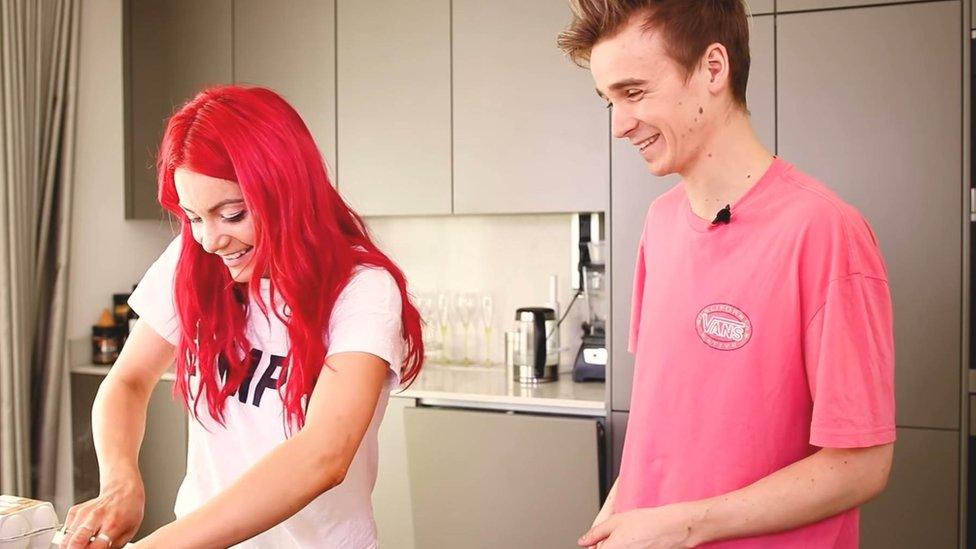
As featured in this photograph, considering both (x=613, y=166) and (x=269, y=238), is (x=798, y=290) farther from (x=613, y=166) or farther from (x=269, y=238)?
(x=613, y=166)

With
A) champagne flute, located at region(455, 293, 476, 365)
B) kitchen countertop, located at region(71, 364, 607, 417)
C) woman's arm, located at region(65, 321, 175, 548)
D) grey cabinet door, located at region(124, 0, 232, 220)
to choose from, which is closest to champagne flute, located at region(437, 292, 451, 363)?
champagne flute, located at region(455, 293, 476, 365)

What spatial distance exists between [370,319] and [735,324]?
477 mm

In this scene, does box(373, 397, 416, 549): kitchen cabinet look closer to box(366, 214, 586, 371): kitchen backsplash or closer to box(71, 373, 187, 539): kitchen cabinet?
box(366, 214, 586, 371): kitchen backsplash

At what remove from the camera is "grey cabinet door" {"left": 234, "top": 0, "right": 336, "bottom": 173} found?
3307 millimetres

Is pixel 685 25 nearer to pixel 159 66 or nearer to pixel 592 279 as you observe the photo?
pixel 592 279

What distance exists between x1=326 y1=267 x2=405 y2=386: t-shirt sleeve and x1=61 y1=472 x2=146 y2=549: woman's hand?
13.8 inches

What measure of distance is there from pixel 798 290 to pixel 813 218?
9 cm

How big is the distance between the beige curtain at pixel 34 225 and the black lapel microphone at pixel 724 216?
2690 millimetres

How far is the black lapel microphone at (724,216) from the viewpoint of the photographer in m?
1.14

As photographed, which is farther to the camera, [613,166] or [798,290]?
[613,166]

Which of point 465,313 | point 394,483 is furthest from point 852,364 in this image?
point 465,313

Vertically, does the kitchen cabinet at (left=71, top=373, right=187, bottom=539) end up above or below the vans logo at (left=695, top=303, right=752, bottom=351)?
below

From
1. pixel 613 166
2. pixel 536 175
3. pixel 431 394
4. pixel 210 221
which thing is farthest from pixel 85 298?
pixel 210 221

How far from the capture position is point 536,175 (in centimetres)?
300
